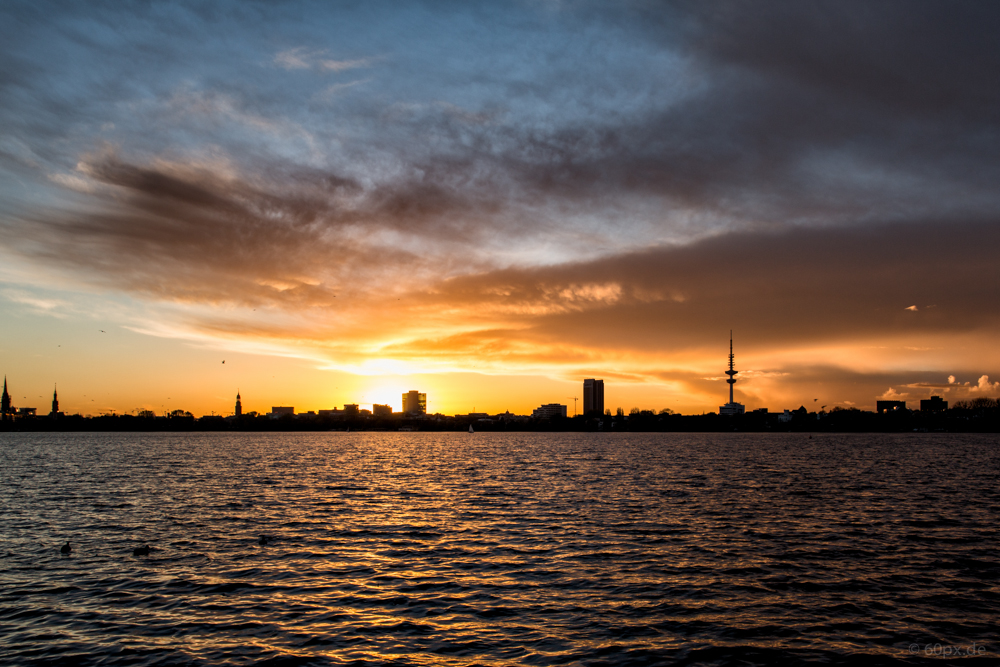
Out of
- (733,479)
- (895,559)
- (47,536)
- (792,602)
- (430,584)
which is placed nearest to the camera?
(792,602)

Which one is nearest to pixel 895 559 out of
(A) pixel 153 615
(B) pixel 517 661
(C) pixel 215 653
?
(B) pixel 517 661

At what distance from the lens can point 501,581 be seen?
28062mm

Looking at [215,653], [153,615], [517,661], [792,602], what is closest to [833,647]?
Result: [792,602]

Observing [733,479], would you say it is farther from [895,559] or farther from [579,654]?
[579,654]

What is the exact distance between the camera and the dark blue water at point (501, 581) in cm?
2031

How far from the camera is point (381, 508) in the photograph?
173ft

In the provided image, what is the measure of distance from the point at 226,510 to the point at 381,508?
503 inches

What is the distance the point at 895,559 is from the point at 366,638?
1122 inches

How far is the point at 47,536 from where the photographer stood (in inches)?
1543

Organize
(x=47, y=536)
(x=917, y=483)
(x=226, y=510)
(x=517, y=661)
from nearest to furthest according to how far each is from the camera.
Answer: (x=517, y=661), (x=47, y=536), (x=226, y=510), (x=917, y=483)

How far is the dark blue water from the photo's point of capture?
66.6 ft

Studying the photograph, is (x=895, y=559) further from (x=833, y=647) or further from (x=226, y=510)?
(x=226, y=510)

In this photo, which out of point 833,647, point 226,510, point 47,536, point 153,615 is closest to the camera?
point 833,647

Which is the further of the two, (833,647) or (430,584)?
(430,584)
